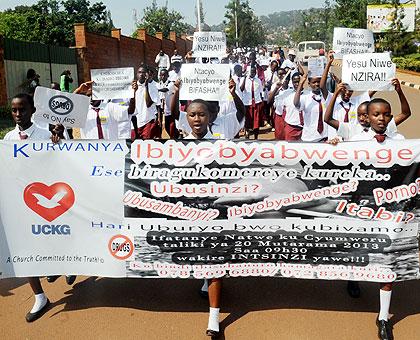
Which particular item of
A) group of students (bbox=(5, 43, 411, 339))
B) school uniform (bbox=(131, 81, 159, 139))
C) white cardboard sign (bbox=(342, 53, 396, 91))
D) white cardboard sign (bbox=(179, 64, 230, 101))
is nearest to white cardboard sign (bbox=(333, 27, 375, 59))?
group of students (bbox=(5, 43, 411, 339))

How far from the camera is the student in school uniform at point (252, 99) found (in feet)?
34.8

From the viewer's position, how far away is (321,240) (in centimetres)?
372

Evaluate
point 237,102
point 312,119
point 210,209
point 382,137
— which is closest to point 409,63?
point 312,119

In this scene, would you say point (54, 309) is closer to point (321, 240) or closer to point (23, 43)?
point (321, 240)

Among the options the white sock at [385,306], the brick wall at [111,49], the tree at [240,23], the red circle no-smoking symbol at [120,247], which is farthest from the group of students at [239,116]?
the tree at [240,23]

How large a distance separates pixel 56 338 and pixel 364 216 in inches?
96.7

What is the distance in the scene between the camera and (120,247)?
3846 millimetres

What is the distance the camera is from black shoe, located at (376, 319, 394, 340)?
353cm

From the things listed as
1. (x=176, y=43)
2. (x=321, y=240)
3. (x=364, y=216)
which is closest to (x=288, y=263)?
(x=321, y=240)

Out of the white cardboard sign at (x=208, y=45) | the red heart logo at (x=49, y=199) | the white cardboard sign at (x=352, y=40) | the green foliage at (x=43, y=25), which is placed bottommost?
the red heart logo at (x=49, y=199)

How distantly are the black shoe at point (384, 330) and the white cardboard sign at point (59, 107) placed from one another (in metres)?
2.84

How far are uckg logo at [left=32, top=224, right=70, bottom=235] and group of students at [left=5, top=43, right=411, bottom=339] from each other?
0.43m

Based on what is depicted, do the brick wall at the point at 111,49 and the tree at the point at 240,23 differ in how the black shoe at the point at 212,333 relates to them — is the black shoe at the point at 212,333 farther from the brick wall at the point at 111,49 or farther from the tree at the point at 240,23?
the tree at the point at 240,23

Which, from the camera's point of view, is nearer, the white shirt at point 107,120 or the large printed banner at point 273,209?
the large printed banner at point 273,209
